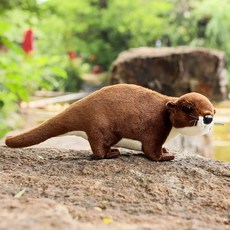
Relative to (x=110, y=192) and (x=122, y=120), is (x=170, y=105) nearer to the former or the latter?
(x=122, y=120)

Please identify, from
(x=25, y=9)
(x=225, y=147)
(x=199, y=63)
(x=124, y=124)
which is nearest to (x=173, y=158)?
(x=124, y=124)

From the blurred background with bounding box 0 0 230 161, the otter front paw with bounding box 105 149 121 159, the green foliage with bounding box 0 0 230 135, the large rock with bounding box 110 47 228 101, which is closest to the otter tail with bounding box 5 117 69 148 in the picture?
the otter front paw with bounding box 105 149 121 159

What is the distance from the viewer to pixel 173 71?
12.1 feet

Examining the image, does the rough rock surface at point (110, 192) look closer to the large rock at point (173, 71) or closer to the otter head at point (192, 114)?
the otter head at point (192, 114)

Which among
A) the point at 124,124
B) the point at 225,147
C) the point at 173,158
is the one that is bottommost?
the point at 225,147

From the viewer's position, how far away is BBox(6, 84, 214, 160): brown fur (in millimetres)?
1084

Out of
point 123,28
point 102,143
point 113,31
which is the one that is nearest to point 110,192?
point 102,143

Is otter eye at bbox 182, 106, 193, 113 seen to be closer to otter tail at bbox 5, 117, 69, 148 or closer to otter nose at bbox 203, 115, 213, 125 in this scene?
otter nose at bbox 203, 115, 213, 125

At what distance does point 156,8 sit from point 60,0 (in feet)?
3.75

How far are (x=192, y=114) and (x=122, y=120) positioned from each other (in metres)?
0.17

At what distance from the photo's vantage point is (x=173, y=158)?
1.14 meters

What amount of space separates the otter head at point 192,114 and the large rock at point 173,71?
2.55 metres

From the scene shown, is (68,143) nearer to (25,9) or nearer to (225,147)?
(25,9)

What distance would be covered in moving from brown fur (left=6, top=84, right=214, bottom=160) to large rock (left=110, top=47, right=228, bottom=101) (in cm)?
252
